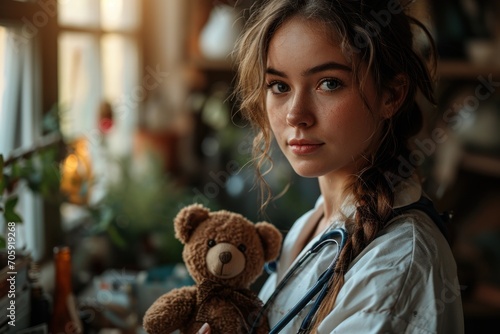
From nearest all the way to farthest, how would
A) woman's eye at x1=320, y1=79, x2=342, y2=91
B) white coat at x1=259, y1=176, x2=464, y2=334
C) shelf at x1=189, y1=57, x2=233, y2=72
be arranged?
white coat at x1=259, y1=176, x2=464, y2=334, woman's eye at x1=320, y1=79, x2=342, y2=91, shelf at x1=189, y1=57, x2=233, y2=72

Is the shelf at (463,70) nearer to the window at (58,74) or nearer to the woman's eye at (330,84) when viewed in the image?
the window at (58,74)

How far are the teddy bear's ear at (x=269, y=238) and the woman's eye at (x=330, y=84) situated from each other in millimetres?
243

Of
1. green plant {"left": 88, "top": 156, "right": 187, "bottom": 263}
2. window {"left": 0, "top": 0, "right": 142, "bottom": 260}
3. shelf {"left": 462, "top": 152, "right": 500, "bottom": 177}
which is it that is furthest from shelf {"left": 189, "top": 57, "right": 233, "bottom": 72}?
shelf {"left": 462, "top": 152, "right": 500, "bottom": 177}

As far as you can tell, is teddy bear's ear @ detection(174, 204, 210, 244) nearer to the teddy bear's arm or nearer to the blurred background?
the teddy bear's arm

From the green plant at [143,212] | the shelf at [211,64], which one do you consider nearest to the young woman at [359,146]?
the green plant at [143,212]

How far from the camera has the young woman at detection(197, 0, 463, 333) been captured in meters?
0.77

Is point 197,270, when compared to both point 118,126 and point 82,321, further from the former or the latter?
point 118,126

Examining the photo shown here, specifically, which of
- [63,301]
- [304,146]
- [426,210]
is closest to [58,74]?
[63,301]

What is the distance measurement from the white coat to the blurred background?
206 mm

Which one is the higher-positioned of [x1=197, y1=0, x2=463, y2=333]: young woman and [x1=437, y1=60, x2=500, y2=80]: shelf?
[x1=437, y1=60, x2=500, y2=80]: shelf

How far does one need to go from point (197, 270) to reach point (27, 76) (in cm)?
86

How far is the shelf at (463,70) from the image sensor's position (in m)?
2.28

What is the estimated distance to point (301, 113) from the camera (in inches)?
33.9

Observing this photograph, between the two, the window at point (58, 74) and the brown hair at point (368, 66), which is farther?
the window at point (58, 74)
